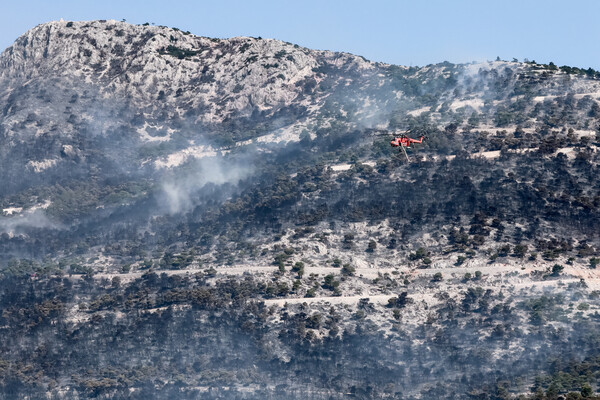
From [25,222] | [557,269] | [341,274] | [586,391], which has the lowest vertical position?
[586,391]

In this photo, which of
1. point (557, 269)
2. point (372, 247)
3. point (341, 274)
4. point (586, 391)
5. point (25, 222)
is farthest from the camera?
point (25, 222)

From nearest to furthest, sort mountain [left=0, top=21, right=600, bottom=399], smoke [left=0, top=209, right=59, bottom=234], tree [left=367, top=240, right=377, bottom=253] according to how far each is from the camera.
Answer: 1. mountain [left=0, top=21, right=600, bottom=399]
2. tree [left=367, top=240, right=377, bottom=253]
3. smoke [left=0, top=209, right=59, bottom=234]

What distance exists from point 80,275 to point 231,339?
36.3 m

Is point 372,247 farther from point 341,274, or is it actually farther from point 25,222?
point 25,222

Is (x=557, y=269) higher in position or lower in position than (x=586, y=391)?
A: higher

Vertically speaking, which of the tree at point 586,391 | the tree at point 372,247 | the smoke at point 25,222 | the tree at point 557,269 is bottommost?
the tree at point 586,391

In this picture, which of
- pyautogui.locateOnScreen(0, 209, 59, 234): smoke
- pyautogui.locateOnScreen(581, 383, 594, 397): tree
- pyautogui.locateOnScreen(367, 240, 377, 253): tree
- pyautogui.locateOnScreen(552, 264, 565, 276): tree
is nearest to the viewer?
pyautogui.locateOnScreen(581, 383, 594, 397): tree

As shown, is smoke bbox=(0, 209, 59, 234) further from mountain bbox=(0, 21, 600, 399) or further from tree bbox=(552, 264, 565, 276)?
tree bbox=(552, 264, 565, 276)

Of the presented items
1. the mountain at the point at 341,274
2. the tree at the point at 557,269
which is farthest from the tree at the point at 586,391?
the tree at the point at 557,269

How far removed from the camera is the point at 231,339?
470ft

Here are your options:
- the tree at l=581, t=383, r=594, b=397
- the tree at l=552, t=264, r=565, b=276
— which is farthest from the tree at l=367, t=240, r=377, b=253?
the tree at l=581, t=383, r=594, b=397

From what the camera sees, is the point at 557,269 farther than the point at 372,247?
No

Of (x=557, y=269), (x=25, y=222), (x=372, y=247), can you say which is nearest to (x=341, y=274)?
(x=372, y=247)

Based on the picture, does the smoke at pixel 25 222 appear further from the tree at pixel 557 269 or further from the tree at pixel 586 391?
the tree at pixel 586 391
